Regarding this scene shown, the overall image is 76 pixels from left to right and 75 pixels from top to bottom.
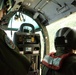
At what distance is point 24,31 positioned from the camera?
489 centimetres

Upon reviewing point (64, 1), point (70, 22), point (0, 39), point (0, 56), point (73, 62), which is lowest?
point (73, 62)

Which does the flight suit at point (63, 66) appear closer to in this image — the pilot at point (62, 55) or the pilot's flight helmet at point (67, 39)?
the pilot at point (62, 55)

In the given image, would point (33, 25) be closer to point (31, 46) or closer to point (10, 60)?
point (31, 46)

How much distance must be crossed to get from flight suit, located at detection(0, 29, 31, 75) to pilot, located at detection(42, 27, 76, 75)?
3.09 feet

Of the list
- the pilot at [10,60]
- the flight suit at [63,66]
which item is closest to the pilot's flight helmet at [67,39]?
the flight suit at [63,66]

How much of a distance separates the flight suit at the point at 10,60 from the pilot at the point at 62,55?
37.0 inches

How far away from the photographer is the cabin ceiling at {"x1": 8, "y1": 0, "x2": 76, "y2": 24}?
4.30 metres

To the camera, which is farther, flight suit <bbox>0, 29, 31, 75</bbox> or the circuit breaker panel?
the circuit breaker panel

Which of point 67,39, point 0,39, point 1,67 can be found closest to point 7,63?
point 1,67

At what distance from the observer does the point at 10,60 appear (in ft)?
4.45

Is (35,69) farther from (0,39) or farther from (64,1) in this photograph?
(0,39)

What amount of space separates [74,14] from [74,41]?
7.07 ft

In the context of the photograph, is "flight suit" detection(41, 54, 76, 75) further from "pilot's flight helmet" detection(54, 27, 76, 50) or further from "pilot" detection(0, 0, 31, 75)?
"pilot" detection(0, 0, 31, 75)

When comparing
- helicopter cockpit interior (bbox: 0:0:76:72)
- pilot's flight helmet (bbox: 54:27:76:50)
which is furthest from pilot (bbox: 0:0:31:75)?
helicopter cockpit interior (bbox: 0:0:76:72)
